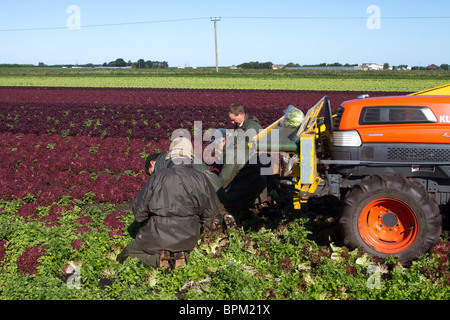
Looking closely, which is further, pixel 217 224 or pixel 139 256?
pixel 217 224

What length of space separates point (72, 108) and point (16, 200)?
13274mm

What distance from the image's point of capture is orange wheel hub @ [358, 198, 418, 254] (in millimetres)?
5270

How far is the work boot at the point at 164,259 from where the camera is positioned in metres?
5.28

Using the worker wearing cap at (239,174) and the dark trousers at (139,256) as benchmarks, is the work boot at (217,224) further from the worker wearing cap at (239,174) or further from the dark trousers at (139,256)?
the dark trousers at (139,256)

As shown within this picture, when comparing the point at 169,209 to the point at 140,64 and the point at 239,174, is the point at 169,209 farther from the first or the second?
the point at 140,64

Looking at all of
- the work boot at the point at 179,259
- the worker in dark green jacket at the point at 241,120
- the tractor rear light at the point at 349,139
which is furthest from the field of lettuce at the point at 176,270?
the worker in dark green jacket at the point at 241,120

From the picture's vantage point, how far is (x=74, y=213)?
7.40m

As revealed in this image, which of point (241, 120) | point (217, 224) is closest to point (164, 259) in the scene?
point (217, 224)

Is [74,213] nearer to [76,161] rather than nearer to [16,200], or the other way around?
[16,200]

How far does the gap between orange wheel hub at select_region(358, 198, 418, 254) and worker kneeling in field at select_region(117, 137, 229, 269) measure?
1968 mm

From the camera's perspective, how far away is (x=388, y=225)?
17.7ft

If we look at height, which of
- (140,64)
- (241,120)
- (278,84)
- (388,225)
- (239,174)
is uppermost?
(140,64)

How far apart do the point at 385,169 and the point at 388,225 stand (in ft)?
2.33

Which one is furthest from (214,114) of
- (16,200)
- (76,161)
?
(16,200)
